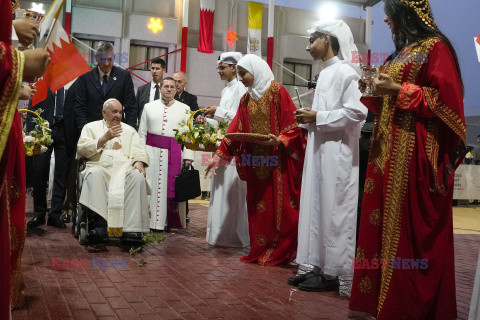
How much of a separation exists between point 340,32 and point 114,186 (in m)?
2.87

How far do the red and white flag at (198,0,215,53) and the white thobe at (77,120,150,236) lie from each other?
1210 centimetres

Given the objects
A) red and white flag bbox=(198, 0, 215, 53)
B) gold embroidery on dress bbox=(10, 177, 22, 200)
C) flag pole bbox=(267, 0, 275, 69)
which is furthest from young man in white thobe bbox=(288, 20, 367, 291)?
flag pole bbox=(267, 0, 275, 69)

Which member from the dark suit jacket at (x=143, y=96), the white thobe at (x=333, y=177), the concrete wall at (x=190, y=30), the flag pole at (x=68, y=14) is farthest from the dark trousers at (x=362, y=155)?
the flag pole at (x=68, y=14)

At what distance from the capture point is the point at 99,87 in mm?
6668

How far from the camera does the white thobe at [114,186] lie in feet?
18.0

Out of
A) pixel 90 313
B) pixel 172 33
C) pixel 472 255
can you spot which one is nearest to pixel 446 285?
pixel 90 313

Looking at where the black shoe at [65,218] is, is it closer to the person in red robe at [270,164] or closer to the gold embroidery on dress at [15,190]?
the person in red robe at [270,164]

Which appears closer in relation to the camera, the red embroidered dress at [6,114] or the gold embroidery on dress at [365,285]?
the red embroidered dress at [6,114]

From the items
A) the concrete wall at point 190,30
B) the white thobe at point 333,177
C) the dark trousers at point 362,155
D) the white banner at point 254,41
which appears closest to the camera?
the white thobe at point 333,177

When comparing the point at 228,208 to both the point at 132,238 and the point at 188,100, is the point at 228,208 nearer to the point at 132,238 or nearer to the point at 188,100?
the point at 132,238

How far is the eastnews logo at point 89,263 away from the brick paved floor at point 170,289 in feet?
0.26

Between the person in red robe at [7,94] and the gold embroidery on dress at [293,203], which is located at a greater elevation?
the person in red robe at [7,94]

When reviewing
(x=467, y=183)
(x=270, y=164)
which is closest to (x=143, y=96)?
(x=270, y=164)

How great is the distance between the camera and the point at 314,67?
20.1 meters
